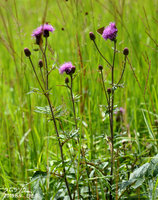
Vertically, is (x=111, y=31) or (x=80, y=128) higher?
(x=111, y=31)

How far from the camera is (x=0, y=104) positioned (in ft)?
5.48

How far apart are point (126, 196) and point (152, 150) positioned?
37cm

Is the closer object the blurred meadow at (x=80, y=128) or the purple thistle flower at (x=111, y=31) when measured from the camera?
the purple thistle flower at (x=111, y=31)

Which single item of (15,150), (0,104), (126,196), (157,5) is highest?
(157,5)

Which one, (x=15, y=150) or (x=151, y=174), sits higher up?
(x=15, y=150)

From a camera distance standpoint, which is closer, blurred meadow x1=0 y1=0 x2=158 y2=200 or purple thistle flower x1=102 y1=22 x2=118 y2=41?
purple thistle flower x1=102 y1=22 x2=118 y2=41

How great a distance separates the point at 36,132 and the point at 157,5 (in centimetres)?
155

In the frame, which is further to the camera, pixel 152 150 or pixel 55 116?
pixel 152 150

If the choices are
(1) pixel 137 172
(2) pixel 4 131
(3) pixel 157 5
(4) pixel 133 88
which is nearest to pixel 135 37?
(3) pixel 157 5

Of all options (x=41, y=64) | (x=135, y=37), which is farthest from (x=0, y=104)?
(x=135, y=37)

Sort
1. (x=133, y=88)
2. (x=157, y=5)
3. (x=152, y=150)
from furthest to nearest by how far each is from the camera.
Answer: (x=157, y=5) → (x=133, y=88) → (x=152, y=150)

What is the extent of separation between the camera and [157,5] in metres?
2.35

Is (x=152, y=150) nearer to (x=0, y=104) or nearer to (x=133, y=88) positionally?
(x=133, y=88)

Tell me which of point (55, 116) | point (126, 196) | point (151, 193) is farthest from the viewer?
point (126, 196)
